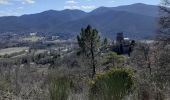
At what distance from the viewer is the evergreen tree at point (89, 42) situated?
54491mm

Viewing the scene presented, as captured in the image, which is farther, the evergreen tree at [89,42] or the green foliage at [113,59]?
the green foliage at [113,59]

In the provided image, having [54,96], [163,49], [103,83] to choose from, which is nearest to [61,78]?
[54,96]

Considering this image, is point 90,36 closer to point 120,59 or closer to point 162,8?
point 120,59

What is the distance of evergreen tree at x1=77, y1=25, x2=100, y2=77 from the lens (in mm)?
54491

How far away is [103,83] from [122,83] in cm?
35

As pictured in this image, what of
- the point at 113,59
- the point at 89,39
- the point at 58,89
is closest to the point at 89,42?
the point at 89,39

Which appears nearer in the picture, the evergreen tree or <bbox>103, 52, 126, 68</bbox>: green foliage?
the evergreen tree

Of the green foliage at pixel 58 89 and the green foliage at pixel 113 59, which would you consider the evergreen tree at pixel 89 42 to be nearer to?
the green foliage at pixel 113 59

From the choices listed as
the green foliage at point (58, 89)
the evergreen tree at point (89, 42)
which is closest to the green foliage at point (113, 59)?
the evergreen tree at point (89, 42)

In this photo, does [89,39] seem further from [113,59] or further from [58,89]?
[58,89]

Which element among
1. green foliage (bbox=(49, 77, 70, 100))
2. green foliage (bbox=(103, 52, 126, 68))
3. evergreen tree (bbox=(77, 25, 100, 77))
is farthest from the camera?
green foliage (bbox=(103, 52, 126, 68))

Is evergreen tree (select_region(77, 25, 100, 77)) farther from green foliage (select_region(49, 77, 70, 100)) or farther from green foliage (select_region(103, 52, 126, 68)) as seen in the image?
green foliage (select_region(49, 77, 70, 100))

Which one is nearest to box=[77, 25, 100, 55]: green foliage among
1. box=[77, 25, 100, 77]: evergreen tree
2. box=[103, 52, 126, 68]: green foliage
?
box=[77, 25, 100, 77]: evergreen tree

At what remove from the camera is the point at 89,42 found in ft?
183
